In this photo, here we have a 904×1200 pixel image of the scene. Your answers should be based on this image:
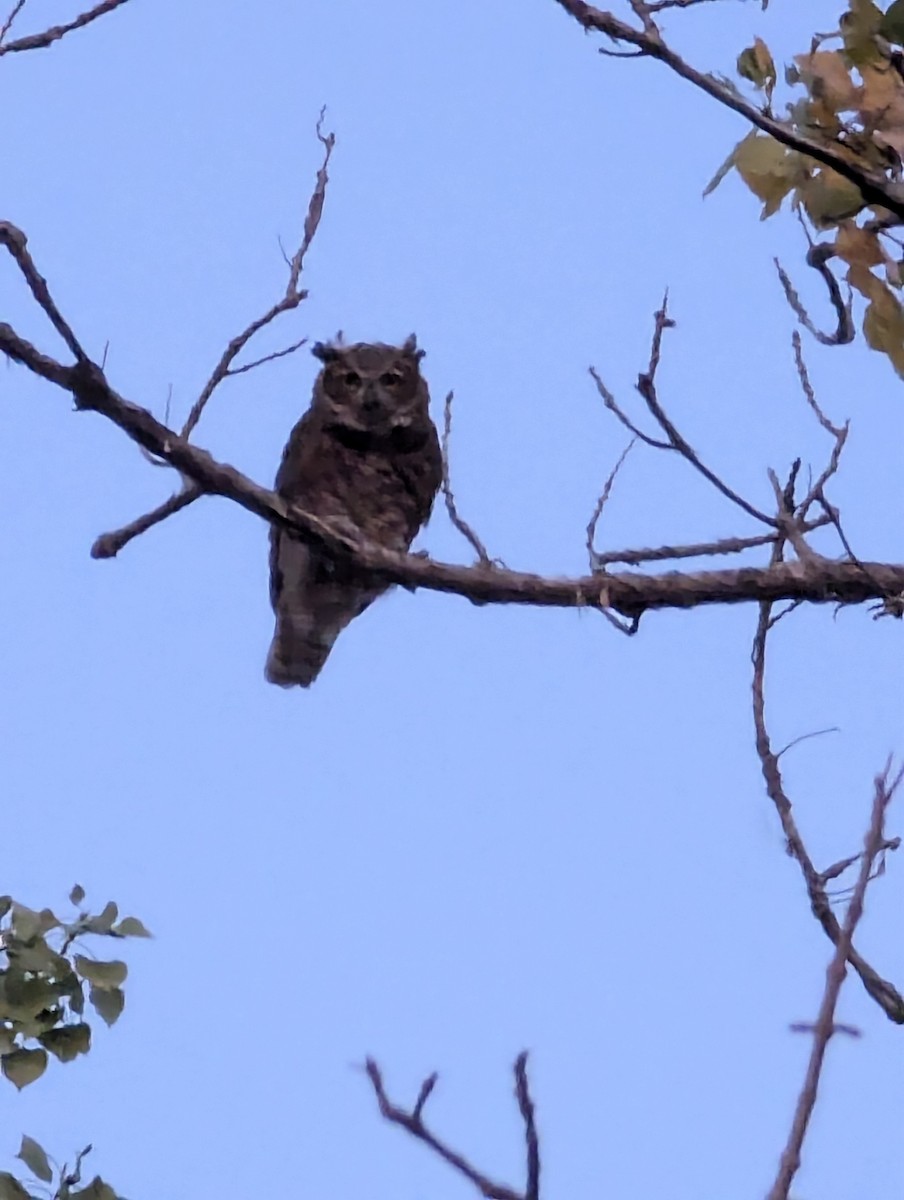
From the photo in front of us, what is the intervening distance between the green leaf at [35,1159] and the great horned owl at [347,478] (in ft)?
11.8

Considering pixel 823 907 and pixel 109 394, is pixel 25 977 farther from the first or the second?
pixel 823 907

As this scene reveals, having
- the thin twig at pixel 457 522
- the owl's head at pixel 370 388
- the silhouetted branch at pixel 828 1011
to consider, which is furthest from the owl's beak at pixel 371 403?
the silhouetted branch at pixel 828 1011

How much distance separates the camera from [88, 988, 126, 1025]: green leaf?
3488 millimetres

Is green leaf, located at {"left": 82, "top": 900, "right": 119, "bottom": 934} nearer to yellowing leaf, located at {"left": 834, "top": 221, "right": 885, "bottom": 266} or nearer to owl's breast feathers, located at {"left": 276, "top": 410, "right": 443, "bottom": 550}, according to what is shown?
yellowing leaf, located at {"left": 834, "top": 221, "right": 885, "bottom": 266}

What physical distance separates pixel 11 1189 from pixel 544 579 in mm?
1563

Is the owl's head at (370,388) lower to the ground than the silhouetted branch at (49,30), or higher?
higher

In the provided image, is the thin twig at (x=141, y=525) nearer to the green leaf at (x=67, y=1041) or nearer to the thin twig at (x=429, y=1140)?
the green leaf at (x=67, y=1041)

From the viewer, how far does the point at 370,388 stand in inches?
278

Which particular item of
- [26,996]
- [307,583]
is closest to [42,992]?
[26,996]

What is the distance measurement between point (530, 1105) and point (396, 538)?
5.28 meters

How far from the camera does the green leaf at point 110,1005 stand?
3.49 meters

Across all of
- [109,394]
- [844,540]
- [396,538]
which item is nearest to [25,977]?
[109,394]

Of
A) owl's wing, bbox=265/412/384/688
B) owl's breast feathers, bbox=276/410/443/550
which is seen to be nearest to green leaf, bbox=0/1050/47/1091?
owl's wing, bbox=265/412/384/688

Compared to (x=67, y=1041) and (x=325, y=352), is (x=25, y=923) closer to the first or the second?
(x=67, y=1041)
